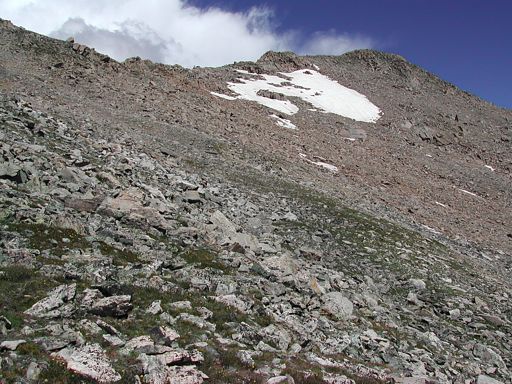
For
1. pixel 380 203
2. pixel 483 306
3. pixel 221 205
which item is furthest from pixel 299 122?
pixel 483 306

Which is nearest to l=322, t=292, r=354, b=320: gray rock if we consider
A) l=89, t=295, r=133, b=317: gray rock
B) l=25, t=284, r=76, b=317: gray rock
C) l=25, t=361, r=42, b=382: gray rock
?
l=89, t=295, r=133, b=317: gray rock

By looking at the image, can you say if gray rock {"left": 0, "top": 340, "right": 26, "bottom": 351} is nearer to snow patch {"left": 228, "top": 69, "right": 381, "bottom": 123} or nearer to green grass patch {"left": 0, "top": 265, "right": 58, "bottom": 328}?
green grass patch {"left": 0, "top": 265, "right": 58, "bottom": 328}

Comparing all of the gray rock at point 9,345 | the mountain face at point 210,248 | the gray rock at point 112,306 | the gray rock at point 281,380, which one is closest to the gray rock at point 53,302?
the mountain face at point 210,248

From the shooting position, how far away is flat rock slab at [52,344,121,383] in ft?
30.1

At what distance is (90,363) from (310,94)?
8231 cm

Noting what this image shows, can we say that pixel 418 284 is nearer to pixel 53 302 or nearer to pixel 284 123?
pixel 53 302

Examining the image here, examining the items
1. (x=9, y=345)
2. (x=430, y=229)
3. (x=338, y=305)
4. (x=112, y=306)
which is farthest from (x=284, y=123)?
(x=9, y=345)

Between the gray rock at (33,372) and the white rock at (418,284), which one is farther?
the white rock at (418,284)

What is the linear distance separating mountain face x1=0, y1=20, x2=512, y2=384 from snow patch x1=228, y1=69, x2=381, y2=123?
61.6 ft

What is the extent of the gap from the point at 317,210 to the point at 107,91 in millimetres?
27750

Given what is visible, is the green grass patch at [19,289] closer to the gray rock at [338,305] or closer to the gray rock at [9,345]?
the gray rock at [9,345]

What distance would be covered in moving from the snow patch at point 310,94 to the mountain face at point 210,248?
61.6 ft

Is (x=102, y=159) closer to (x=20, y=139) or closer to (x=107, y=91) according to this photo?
(x=20, y=139)

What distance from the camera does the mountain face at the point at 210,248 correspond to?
11.3 metres
